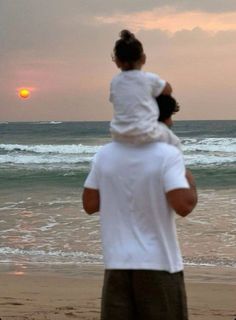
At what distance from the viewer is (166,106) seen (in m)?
2.34

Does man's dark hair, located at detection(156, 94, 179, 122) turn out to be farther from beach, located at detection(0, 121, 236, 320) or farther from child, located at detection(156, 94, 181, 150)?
beach, located at detection(0, 121, 236, 320)

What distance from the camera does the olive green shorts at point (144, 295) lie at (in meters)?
2.28

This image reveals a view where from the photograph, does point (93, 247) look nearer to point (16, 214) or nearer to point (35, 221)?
point (35, 221)

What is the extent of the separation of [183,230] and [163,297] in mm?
7507

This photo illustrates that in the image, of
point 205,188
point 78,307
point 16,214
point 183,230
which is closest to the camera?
point 78,307

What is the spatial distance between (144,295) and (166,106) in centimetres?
68

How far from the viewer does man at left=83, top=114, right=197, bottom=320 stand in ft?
7.28

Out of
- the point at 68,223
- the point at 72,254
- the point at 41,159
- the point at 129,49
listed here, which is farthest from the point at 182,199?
the point at 41,159

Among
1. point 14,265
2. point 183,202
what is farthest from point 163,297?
point 14,265

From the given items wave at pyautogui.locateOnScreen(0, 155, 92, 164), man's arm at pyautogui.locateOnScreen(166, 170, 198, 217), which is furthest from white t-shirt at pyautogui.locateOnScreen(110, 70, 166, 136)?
wave at pyautogui.locateOnScreen(0, 155, 92, 164)

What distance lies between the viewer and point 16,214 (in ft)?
39.2

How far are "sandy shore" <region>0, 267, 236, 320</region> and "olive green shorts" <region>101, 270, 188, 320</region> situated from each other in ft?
9.81

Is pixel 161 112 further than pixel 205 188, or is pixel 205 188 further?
pixel 205 188

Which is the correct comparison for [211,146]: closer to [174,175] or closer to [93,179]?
[93,179]
